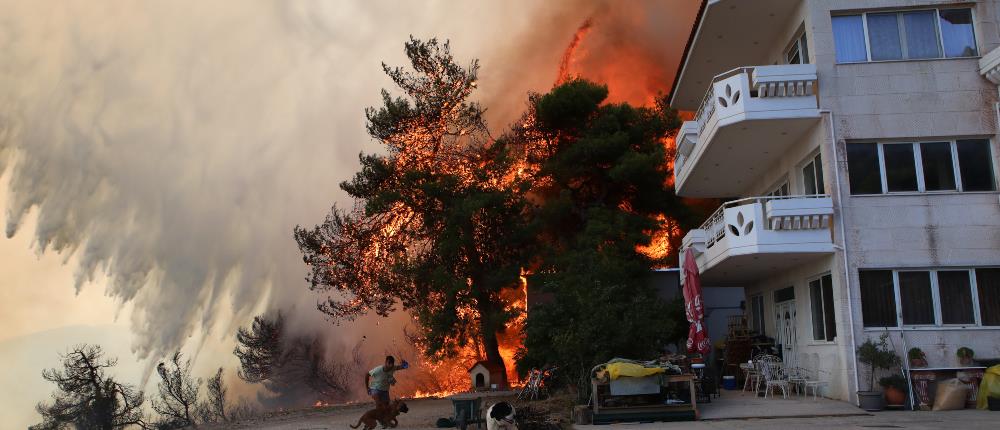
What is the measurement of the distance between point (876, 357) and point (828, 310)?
2358 millimetres

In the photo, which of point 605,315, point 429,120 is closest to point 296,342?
point 429,120

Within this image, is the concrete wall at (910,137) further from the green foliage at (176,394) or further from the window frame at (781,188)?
the green foliage at (176,394)

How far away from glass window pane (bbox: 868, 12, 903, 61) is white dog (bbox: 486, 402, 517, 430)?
12.2 meters

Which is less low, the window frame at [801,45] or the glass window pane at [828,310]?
the window frame at [801,45]

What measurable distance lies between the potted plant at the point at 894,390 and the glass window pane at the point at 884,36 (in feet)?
24.5

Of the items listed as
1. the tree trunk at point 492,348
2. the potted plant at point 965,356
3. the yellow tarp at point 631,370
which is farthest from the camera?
the tree trunk at point 492,348

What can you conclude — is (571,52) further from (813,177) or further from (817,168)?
(817,168)

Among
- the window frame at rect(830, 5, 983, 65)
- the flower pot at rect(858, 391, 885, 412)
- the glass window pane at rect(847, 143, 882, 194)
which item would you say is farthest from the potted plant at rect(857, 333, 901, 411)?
the window frame at rect(830, 5, 983, 65)

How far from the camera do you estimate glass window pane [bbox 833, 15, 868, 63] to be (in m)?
19.2

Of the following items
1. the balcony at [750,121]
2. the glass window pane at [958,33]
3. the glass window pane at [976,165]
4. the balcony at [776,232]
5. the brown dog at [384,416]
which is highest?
the glass window pane at [958,33]

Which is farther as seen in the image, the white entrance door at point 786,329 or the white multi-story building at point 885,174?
the white entrance door at point 786,329

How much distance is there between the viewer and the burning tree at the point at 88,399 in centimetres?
3578

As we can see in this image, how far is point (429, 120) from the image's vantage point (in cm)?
3734

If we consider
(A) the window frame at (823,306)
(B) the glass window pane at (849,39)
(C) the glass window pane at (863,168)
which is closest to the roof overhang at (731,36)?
(B) the glass window pane at (849,39)
